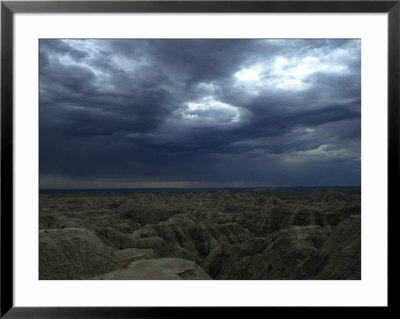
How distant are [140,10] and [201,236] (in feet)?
31.6

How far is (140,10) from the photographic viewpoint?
127 centimetres

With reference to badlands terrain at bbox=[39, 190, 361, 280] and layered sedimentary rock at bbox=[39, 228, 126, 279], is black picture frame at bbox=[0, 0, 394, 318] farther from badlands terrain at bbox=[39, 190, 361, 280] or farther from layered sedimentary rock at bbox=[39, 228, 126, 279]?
layered sedimentary rock at bbox=[39, 228, 126, 279]

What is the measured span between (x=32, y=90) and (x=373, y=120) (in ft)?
6.07

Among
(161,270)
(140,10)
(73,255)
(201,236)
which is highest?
(140,10)

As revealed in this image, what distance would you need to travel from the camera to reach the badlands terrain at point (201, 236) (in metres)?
2.73

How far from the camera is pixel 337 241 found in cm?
318

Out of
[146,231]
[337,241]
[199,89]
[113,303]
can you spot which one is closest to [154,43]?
[199,89]

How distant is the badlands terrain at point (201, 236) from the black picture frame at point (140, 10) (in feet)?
0.98

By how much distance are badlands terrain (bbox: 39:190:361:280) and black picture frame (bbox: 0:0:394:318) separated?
299 mm

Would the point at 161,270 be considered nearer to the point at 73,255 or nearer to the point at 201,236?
the point at 73,255

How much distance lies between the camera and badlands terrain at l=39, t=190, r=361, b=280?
2.73 m

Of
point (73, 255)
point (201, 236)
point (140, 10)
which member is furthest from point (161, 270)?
point (201, 236)

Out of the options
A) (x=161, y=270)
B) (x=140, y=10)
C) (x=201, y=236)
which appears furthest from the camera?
(x=201, y=236)

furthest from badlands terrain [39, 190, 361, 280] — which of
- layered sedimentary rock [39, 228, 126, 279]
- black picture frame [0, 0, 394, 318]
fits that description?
black picture frame [0, 0, 394, 318]
